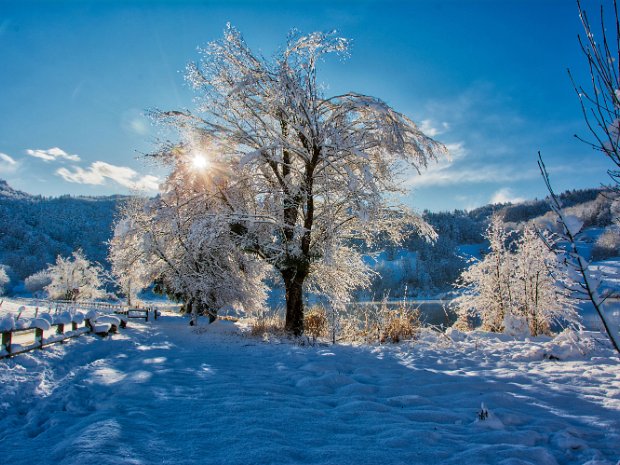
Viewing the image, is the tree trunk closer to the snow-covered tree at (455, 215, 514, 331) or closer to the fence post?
the snow-covered tree at (455, 215, 514, 331)

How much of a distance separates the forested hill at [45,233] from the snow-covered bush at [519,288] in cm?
8905

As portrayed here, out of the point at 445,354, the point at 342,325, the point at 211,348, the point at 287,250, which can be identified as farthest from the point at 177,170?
the point at 445,354

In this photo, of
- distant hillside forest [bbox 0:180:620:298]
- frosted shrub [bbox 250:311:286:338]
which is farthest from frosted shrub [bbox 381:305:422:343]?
distant hillside forest [bbox 0:180:620:298]

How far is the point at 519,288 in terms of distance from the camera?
11.7 m

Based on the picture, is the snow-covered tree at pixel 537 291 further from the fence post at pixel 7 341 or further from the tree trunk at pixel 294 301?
the fence post at pixel 7 341

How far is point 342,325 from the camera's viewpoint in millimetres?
12109

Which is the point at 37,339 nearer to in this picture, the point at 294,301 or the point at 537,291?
the point at 294,301

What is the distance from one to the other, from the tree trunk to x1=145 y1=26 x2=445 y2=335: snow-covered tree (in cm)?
3

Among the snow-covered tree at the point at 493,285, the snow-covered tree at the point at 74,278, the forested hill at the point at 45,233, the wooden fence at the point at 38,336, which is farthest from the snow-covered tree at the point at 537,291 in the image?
the forested hill at the point at 45,233

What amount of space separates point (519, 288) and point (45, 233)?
133m

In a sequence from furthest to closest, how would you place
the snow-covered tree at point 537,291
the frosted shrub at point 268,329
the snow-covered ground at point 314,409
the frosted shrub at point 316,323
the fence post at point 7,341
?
the frosted shrub at point 316,323 < the snow-covered tree at point 537,291 < the frosted shrub at point 268,329 < the fence post at point 7,341 < the snow-covered ground at point 314,409

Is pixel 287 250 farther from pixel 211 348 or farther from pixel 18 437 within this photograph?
pixel 18 437

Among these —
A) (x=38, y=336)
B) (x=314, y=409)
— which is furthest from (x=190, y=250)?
(x=314, y=409)

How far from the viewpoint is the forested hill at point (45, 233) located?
310 ft
